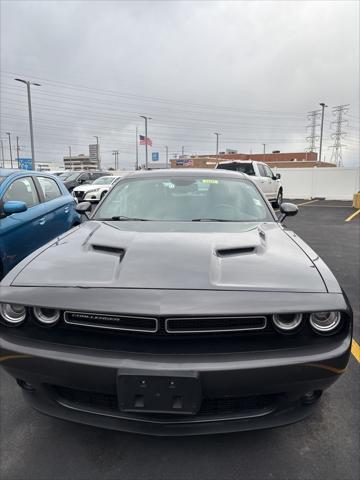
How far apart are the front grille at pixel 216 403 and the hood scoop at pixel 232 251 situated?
80 cm

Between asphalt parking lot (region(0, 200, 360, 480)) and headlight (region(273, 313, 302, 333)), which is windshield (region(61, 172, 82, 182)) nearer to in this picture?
asphalt parking lot (region(0, 200, 360, 480))

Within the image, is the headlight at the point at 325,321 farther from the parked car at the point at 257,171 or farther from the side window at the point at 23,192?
the parked car at the point at 257,171

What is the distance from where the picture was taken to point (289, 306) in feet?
5.88

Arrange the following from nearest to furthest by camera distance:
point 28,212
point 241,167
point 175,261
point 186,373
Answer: point 186,373 → point 175,261 → point 28,212 → point 241,167

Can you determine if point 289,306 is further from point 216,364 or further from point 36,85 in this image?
point 36,85

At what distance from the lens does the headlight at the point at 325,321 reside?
1916 mm

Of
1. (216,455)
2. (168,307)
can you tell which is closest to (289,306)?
(168,307)

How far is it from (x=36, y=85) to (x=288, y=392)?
91.0ft

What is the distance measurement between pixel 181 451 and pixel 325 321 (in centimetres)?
114

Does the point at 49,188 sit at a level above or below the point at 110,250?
above

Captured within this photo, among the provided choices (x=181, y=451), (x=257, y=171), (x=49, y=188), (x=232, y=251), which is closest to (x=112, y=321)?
(x=232, y=251)

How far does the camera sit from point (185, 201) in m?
3.42

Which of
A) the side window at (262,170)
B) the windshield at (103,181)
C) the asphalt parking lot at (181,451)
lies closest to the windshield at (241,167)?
the side window at (262,170)

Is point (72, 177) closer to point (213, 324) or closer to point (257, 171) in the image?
point (257, 171)
